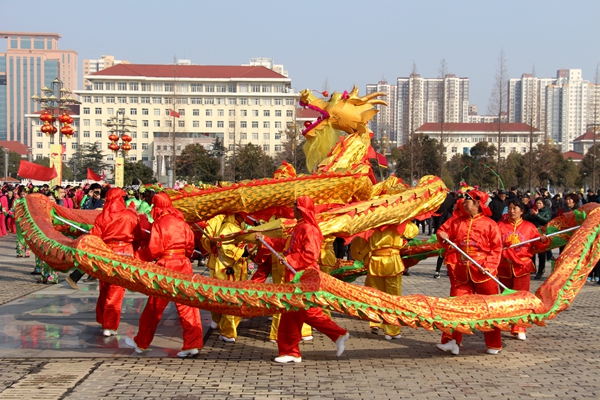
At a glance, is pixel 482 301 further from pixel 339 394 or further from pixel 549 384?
pixel 339 394

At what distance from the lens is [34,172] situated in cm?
1561

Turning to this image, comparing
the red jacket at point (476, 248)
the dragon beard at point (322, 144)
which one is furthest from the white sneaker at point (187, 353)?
the dragon beard at point (322, 144)

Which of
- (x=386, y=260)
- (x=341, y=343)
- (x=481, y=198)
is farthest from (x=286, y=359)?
(x=481, y=198)

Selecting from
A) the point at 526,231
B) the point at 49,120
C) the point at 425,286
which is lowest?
the point at 425,286

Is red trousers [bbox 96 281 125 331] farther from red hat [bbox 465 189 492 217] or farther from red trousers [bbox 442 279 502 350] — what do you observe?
red hat [bbox 465 189 492 217]

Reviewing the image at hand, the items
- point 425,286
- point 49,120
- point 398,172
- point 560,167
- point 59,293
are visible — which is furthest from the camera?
point 560,167

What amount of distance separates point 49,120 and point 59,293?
10662mm

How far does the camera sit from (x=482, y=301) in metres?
5.62

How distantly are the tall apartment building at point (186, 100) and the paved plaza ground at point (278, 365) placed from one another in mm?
74911

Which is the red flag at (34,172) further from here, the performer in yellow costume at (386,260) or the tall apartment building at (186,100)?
the tall apartment building at (186,100)

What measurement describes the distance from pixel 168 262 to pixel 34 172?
10989mm

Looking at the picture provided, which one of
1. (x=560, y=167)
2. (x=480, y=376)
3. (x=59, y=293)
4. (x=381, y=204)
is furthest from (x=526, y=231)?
(x=560, y=167)

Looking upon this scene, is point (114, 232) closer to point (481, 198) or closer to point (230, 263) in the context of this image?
point (230, 263)

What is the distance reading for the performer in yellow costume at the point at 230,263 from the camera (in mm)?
6742
